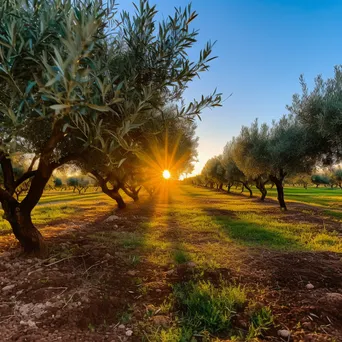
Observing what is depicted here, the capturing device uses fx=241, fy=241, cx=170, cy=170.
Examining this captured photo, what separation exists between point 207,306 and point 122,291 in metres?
1.96

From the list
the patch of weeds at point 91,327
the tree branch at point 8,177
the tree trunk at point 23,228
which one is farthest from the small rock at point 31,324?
the tree branch at point 8,177

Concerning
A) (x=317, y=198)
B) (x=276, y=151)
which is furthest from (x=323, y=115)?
(x=317, y=198)

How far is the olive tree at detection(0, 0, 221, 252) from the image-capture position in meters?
3.63

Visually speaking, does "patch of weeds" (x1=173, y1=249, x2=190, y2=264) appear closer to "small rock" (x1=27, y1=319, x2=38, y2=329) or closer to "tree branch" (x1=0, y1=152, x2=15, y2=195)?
"small rock" (x1=27, y1=319, x2=38, y2=329)

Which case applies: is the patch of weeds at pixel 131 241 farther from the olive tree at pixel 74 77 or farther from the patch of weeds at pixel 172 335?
the patch of weeds at pixel 172 335

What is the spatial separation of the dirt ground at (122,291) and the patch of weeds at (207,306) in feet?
1.68

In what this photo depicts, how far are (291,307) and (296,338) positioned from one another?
3.35 ft

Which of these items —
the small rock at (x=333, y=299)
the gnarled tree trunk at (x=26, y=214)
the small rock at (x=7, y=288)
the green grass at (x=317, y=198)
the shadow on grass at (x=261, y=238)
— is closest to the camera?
the small rock at (x=333, y=299)

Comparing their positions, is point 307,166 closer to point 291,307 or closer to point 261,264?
point 261,264

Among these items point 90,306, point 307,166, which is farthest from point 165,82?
point 307,166

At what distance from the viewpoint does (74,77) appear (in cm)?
326

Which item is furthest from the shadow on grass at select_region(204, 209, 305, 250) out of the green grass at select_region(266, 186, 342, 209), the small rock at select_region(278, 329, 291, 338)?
the green grass at select_region(266, 186, 342, 209)

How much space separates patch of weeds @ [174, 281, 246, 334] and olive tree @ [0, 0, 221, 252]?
327cm

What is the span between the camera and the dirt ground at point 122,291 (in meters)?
3.89
